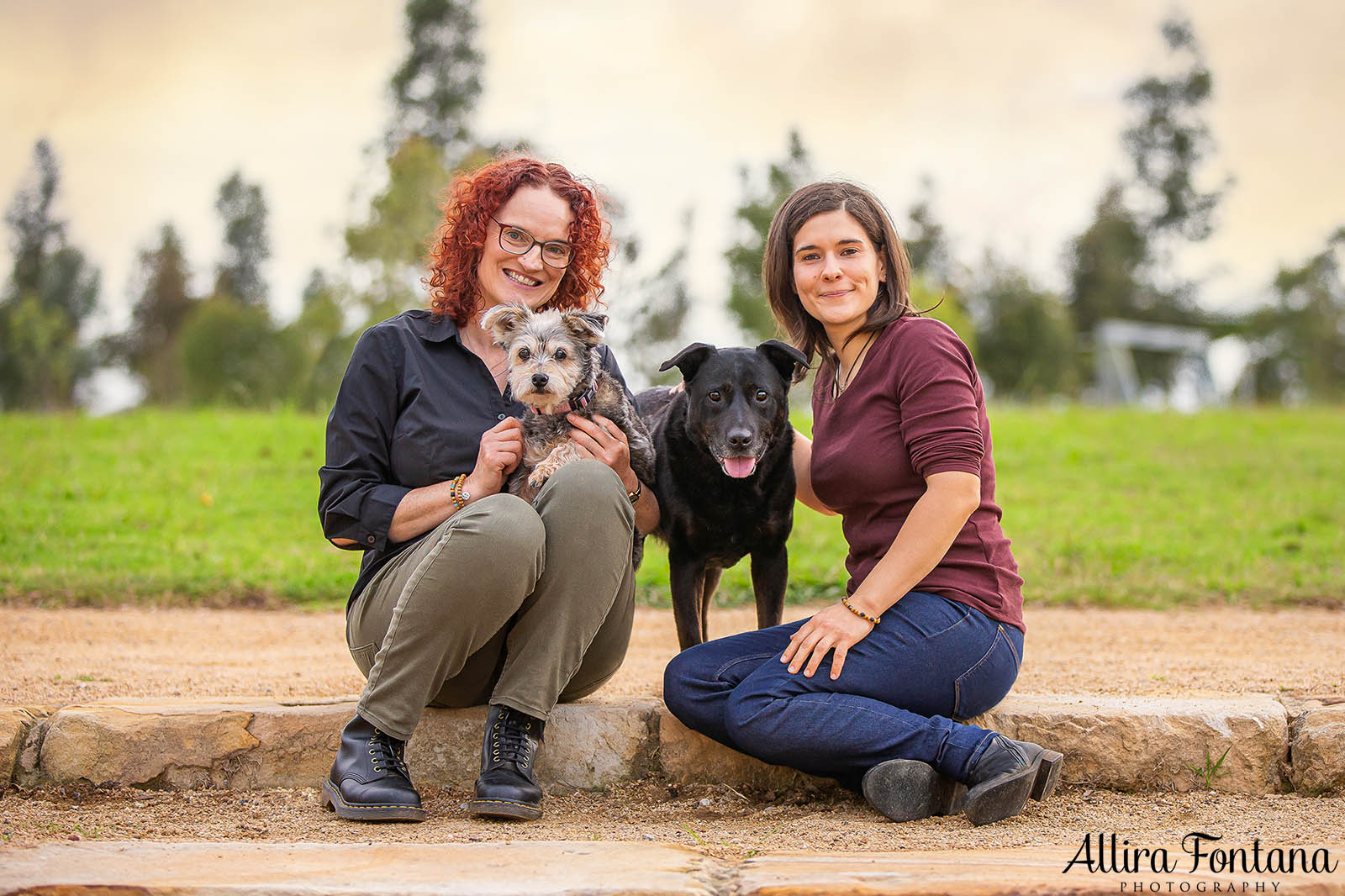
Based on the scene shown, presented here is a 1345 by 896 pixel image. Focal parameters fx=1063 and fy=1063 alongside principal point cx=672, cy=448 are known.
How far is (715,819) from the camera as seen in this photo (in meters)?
3.34

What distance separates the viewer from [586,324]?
13.4 feet

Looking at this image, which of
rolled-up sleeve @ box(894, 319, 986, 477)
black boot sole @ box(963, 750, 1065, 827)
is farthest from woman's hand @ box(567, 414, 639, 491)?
black boot sole @ box(963, 750, 1065, 827)

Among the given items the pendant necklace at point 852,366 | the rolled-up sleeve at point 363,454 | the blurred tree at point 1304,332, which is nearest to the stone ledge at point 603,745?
the rolled-up sleeve at point 363,454

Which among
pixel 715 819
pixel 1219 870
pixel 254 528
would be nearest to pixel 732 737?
pixel 715 819

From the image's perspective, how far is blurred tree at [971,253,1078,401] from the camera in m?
32.8

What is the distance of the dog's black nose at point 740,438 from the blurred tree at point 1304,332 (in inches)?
1136

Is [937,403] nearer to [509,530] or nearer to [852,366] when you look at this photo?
[852,366]

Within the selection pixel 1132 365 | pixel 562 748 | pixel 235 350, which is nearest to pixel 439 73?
pixel 235 350

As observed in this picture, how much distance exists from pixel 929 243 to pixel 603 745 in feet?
120

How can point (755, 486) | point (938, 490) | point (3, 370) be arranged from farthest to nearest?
point (3, 370) → point (755, 486) → point (938, 490)

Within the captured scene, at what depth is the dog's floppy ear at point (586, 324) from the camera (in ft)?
13.2

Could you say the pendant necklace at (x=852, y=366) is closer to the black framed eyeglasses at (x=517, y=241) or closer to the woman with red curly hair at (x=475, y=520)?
the woman with red curly hair at (x=475, y=520)

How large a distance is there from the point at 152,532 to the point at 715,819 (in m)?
6.64

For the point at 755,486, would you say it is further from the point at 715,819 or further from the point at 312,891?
the point at 312,891
